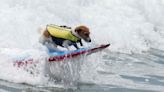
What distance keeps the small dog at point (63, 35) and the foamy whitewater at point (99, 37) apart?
0.89 feet

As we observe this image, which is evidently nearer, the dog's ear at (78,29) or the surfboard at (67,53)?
the dog's ear at (78,29)

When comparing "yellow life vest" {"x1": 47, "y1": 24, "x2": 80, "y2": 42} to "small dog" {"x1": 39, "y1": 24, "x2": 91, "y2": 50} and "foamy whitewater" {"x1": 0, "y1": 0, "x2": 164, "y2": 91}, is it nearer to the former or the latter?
"small dog" {"x1": 39, "y1": 24, "x2": 91, "y2": 50}

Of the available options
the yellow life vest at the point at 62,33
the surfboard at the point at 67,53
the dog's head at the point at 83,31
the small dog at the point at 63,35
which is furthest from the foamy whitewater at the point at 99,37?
the dog's head at the point at 83,31

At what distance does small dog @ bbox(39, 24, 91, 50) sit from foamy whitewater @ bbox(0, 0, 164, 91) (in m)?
0.27

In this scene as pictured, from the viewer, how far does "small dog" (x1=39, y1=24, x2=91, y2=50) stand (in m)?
9.10

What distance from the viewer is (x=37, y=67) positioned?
9.40 m

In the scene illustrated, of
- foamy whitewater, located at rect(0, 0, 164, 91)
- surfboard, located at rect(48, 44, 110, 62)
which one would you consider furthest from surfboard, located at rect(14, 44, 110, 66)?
foamy whitewater, located at rect(0, 0, 164, 91)

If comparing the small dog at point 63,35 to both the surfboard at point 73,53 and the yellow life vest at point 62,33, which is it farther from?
the surfboard at point 73,53

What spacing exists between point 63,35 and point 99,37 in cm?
564

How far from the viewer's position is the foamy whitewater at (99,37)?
960 cm

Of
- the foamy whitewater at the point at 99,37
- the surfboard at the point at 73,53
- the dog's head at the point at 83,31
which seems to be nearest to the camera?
the dog's head at the point at 83,31

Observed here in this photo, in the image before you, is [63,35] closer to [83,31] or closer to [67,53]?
[67,53]

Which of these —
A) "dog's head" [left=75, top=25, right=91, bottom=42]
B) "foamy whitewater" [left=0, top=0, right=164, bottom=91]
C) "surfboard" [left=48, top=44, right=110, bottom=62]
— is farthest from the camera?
"foamy whitewater" [left=0, top=0, right=164, bottom=91]

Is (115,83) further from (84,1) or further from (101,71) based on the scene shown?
(84,1)
